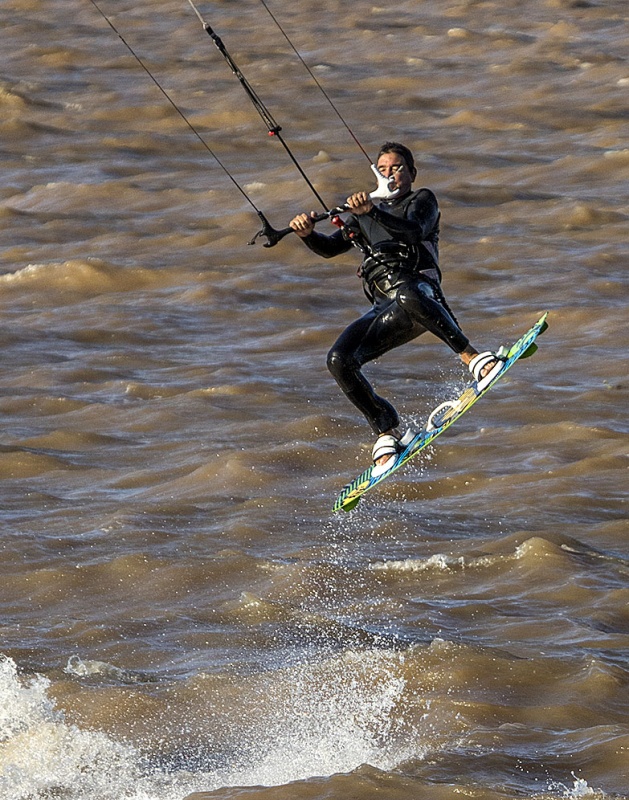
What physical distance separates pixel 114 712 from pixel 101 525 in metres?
4.04

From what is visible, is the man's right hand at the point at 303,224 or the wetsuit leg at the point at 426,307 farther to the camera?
the wetsuit leg at the point at 426,307

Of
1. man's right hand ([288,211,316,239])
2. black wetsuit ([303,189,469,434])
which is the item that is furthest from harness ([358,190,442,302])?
man's right hand ([288,211,316,239])

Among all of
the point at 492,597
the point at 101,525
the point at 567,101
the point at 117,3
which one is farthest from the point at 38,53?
the point at 492,597

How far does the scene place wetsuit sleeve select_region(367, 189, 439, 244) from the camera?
38.3ft

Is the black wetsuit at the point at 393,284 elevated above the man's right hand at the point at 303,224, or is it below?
below

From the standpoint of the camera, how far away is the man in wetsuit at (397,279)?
39.6 feet

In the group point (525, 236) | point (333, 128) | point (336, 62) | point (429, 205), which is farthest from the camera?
point (336, 62)

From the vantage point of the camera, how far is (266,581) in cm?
1519

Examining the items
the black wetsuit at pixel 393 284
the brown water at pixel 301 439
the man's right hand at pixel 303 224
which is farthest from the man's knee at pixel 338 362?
the brown water at pixel 301 439

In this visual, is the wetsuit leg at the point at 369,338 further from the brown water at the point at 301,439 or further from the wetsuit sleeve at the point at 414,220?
the brown water at the point at 301,439

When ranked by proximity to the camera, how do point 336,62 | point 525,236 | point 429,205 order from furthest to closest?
point 336,62
point 525,236
point 429,205

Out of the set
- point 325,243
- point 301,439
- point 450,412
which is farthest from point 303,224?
point 301,439

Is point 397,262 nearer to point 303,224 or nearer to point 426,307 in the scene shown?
point 426,307

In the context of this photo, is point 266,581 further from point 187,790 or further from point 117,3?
point 117,3
